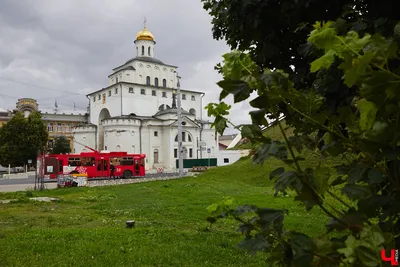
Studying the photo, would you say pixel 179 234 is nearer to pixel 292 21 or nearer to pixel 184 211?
pixel 184 211

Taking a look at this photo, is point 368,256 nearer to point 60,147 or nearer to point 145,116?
point 145,116

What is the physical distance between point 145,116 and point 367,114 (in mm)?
61970

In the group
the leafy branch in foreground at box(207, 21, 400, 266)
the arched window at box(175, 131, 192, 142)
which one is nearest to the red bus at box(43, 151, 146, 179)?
the arched window at box(175, 131, 192, 142)

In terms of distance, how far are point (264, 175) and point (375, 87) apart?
2597 cm

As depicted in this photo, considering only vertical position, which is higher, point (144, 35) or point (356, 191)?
point (144, 35)

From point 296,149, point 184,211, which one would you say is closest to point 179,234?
point 184,211

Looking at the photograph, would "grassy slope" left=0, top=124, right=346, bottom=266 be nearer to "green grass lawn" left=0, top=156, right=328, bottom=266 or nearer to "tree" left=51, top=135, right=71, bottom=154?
"green grass lawn" left=0, top=156, right=328, bottom=266

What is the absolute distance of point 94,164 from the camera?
111 feet

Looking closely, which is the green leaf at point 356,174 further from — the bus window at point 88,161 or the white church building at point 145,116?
the white church building at point 145,116

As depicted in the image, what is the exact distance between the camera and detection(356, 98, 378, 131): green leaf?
43.9 inches

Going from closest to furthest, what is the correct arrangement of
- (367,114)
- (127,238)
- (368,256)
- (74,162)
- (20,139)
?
(368,256)
(367,114)
(127,238)
(74,162)
(20,139)

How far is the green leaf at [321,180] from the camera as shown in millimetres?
1158

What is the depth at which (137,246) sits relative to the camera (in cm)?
668

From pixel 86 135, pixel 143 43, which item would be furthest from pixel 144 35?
pixel 86 135
